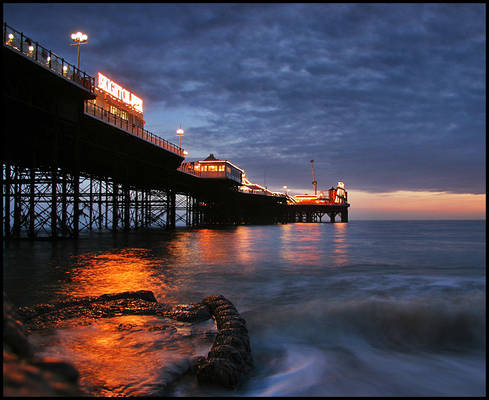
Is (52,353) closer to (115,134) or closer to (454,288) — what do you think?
(454,288)

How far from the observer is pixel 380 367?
5785mm

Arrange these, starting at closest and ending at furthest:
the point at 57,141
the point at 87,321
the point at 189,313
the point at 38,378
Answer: the point at 38,378, the point at 87,321, the point at 189,313, the point at 57,141

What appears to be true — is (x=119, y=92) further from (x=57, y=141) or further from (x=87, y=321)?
(x=87, y=321)

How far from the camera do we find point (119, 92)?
44.3 metres

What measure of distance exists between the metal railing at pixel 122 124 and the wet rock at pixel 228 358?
23.5 m

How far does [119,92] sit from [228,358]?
45635 millimetres

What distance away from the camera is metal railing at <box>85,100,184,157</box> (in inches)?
Result: 1003

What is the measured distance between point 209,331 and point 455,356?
15.2 ft

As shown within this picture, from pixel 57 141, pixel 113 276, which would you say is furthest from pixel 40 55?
pixel 113 276

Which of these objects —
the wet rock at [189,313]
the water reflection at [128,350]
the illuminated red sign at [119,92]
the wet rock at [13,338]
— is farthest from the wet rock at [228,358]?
the illuminated red sign at [119,92]

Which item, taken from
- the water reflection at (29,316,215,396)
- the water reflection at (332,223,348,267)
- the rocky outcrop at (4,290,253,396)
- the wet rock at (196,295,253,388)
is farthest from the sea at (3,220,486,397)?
the water reflection at (332,223,348,267)

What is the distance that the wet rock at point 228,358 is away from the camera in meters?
4.35

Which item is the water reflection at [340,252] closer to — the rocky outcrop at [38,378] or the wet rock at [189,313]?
the wet rock at [189,313]

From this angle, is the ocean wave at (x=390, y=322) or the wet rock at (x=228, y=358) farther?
the ocean wave at (x=390, y=322)
